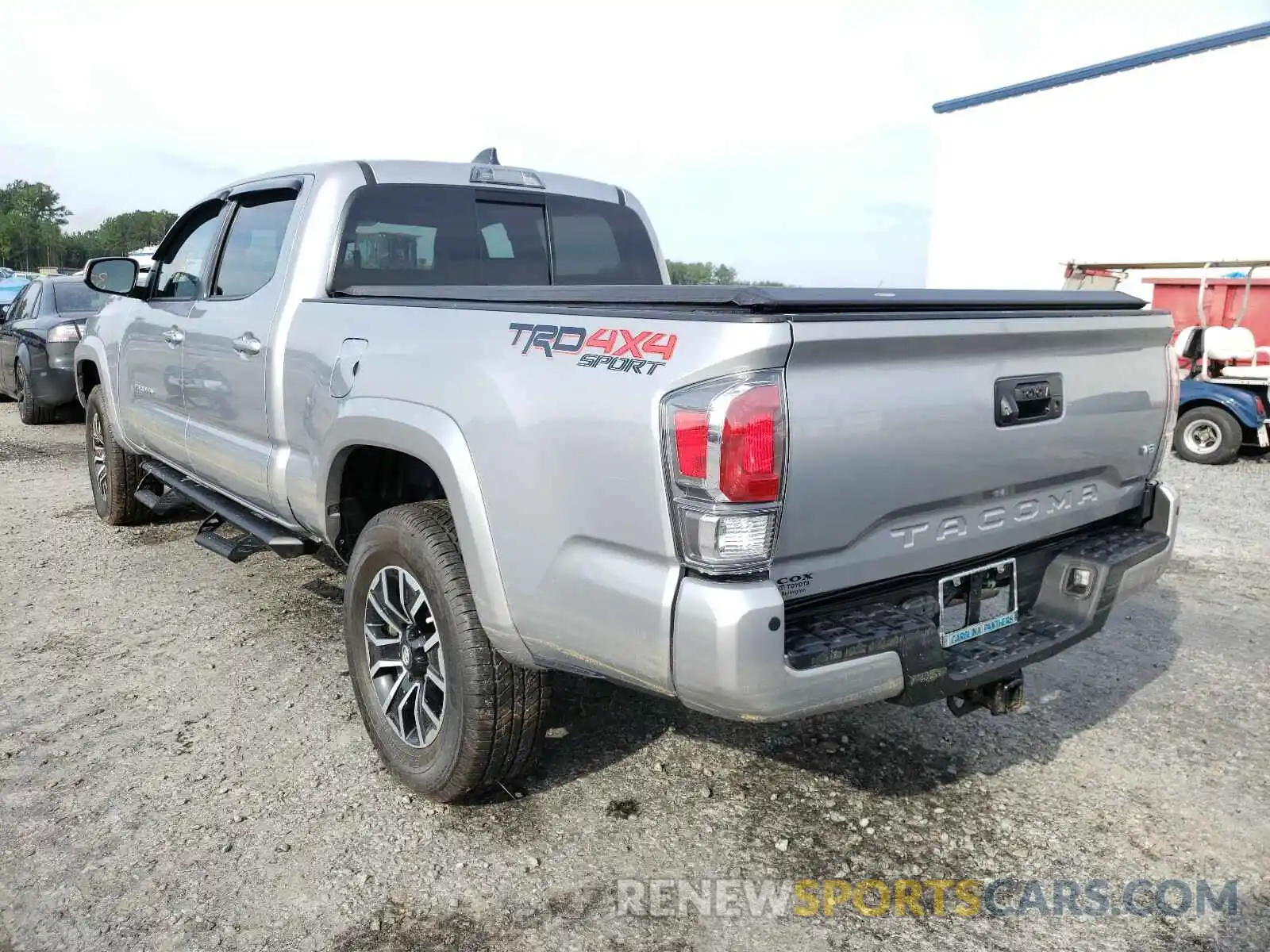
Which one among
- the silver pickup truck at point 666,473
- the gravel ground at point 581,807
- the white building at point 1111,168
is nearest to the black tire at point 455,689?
the silver pickup truck at point 666,473

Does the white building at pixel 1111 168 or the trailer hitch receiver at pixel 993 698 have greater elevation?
the white building at pixel 1111 168

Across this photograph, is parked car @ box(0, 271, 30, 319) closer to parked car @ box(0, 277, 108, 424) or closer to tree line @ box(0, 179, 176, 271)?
parked car @ box(0, 277, 108, 424)

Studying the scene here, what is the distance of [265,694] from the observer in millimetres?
3818

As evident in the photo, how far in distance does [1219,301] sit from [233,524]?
35.8 ft

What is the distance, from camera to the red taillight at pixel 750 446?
2066 millimetres

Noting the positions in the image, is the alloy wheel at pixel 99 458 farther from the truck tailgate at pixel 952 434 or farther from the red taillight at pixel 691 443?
the truck tailgate at pixel 952 434

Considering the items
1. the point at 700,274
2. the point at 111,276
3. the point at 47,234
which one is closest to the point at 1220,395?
the point at 700,274

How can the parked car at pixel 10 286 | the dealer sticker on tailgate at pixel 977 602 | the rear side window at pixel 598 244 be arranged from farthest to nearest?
the parked car at pixel 10 286 < the rear side window at pixel 598 244 < the dealer sticker on tailgate at pixel 977 602

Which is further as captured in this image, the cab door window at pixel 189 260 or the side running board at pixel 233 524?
the cab door window at pixel 189 260

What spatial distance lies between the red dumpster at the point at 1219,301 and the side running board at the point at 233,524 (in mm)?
9644

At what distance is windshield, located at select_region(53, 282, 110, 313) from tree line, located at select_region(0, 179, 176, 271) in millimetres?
73309

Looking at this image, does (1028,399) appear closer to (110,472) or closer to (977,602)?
(977,602)

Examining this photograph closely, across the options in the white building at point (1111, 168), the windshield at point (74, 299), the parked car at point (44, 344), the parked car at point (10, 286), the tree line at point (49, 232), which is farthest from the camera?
the tree line at point (49, 232)

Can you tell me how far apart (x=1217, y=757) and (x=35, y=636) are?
16.2 feet
